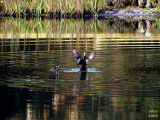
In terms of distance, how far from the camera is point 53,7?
45562 mm

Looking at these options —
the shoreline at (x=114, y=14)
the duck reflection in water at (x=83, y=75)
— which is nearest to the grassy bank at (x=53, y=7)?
the shoreline at (x=114, y=14)

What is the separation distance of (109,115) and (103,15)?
1553 inches

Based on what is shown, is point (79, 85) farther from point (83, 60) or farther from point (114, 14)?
point (114, 14)

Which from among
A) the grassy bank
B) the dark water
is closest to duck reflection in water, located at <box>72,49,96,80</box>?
the dark water

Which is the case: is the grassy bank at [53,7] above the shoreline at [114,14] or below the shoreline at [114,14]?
above

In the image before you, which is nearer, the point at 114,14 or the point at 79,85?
the point at 79,85

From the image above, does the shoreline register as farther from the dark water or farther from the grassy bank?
the dark water

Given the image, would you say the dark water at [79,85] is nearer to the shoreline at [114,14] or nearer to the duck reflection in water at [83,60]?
the duck reflection in water at [83,60]

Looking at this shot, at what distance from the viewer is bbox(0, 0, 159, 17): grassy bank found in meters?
44.8

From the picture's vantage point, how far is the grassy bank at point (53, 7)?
44.8 metres

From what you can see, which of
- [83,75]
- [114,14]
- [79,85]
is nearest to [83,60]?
[83,75]

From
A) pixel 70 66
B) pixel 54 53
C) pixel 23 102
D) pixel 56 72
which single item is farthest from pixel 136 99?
pixel 54 53

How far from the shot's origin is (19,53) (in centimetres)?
1792

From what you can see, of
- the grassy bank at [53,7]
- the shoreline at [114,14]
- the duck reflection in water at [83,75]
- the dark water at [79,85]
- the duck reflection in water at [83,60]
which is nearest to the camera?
the dark water at [79,85]
